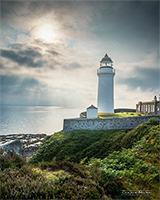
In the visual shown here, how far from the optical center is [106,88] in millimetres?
25375

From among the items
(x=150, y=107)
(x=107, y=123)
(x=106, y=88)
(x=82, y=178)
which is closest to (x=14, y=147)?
(x=82, y=178)

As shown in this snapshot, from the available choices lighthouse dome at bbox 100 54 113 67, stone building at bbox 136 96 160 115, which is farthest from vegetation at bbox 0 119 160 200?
lighthouse dome at bbox 100 54 113 67

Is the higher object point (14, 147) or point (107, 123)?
point (107, 123)

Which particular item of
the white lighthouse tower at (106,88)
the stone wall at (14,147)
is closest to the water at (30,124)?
the white lighthouse tower at (106,88)

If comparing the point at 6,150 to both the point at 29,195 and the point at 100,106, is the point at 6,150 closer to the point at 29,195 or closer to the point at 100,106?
the point at 29,195

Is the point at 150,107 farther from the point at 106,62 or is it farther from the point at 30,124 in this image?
the point at 30,124

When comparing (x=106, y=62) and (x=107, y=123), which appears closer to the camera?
(x=107, y=123)

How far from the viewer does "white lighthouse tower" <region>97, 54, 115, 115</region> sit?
2539 cm

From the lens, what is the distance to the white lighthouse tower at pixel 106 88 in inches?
1000

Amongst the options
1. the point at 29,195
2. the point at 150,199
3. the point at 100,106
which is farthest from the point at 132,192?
the point at 100,106

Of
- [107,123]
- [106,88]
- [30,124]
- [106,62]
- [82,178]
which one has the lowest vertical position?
[30,124]

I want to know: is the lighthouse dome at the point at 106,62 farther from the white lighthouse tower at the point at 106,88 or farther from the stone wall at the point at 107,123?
the stone wall at the point at 107,123

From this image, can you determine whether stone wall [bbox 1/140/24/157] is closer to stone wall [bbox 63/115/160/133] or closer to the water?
stone wall [bbox 63/115/160/133]

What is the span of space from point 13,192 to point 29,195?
40 cm
